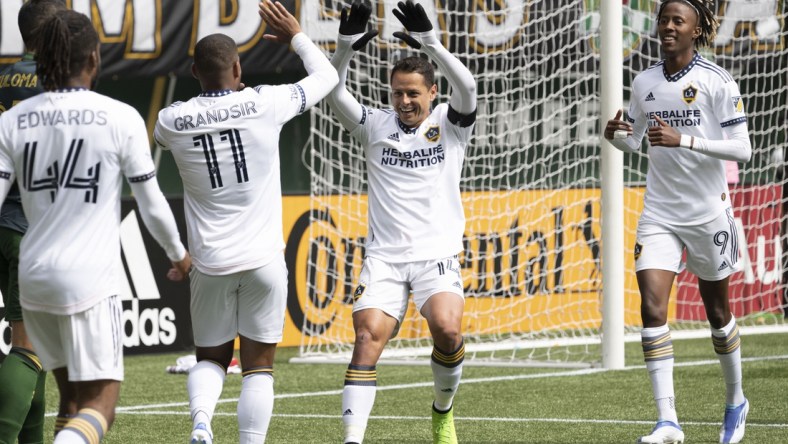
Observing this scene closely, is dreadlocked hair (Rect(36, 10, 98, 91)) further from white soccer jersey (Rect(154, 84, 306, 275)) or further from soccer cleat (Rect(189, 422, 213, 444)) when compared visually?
soccer cleat (Rect(189, 422, 213, 444))

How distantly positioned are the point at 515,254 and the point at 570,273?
0.60m

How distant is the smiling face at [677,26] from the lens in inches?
282

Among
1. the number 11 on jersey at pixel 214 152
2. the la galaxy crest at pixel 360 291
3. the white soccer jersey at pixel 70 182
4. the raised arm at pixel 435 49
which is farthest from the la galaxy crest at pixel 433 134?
the white soccer jersey at pixel 70 182

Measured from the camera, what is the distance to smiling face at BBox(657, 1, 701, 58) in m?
7.17

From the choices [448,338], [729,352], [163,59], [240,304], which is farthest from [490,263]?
[240,304]

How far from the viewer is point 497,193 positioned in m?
12.8

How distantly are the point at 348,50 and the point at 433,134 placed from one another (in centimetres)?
59

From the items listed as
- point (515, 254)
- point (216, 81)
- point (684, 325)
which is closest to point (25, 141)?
point (216, 81)

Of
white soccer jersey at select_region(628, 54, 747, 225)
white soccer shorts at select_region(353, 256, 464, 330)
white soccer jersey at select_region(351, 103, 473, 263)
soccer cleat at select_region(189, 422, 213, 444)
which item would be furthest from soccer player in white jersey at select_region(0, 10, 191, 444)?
white soccer jersey at select_region(628, 54, 747, 225)

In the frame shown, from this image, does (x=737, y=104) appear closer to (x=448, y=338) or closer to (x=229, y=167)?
(x=448, y=338)

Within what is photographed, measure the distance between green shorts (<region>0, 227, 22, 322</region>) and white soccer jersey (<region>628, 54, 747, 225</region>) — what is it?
11.2ft

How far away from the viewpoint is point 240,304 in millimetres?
5812

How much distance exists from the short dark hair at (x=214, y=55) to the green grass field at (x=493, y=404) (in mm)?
2572

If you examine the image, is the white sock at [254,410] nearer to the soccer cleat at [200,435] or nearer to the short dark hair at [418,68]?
the soccer cleat at [200,435]
